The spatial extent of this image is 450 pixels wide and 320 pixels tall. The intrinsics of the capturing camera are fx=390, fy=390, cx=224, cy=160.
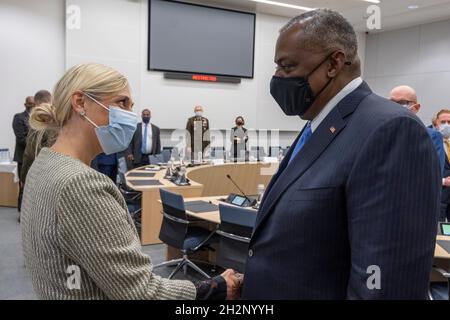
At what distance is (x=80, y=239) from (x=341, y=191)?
67 centimetres

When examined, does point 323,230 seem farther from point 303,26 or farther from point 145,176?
point 145,176

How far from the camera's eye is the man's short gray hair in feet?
3.63

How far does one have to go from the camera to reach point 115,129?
4.30ft

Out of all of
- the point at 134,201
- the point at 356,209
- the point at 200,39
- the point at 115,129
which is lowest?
the point at 134,201

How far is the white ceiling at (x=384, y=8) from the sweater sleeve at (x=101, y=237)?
322 inches

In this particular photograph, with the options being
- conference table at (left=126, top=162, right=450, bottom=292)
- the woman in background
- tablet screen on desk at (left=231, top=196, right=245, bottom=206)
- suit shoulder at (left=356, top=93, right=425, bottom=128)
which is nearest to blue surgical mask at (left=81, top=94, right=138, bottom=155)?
suit shoulder at (left=356, top=93, right=425, bottom=128)

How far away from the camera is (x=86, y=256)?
0.99 meters

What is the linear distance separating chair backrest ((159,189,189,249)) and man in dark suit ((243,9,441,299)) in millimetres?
2285

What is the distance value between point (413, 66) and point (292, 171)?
35.6 feet

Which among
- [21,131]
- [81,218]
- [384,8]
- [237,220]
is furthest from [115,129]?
[384,8]

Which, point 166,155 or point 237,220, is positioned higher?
point 166,155

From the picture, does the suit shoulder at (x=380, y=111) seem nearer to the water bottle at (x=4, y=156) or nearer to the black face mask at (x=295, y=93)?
the black face mask at (x=295, y=93)

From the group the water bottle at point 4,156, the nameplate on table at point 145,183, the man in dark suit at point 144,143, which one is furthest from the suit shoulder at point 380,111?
the water bottle at point 4,156

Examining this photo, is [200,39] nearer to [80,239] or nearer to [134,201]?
[134,201]
